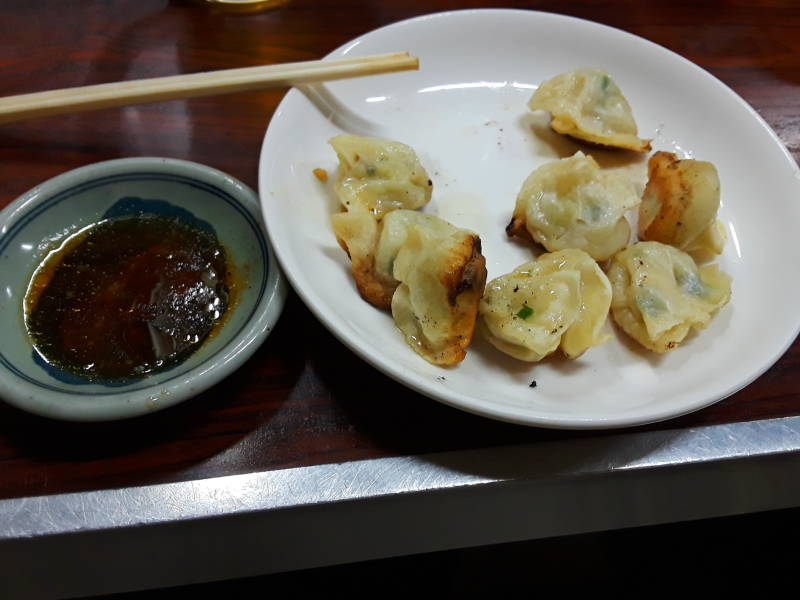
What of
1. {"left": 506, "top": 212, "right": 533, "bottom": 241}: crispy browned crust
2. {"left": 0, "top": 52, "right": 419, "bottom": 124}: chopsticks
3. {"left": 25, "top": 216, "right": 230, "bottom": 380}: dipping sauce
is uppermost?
{"left": 0, "top": 52, "right": 419, "bottom": 124}: chopsticks

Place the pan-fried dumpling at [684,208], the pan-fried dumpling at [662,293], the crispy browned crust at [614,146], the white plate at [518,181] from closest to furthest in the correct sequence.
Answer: the white plate at [518,181]
the pan-fried dumpling at [662,293]
the pan-fried dumpling at [684,208]
the crispy browned crust at [614,146]

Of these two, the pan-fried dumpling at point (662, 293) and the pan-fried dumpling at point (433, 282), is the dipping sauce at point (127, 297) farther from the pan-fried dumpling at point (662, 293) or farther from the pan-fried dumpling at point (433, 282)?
the pan-fried dumpling at point (662, 293)

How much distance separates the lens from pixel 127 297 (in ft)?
4.77

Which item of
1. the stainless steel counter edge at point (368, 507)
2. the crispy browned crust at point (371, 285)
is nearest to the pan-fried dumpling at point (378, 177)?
the crispy browned crust at point (371, 285)

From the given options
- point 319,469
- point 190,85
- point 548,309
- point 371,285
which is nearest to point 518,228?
point 548,309

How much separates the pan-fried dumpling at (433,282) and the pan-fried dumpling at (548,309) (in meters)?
0.06

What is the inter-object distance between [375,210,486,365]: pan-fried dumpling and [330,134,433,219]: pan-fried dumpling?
0.46 feet

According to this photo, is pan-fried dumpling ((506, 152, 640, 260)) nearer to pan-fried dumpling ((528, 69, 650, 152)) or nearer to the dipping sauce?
pan-fried dumpling ((528, 69, 650, 152))

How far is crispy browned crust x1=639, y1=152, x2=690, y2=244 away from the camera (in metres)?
1.58

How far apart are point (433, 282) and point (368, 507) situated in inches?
19.5

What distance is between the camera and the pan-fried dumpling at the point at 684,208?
5.16 feet

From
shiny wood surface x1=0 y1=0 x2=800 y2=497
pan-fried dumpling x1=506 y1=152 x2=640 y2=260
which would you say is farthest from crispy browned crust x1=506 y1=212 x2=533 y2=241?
shiny wood surface x1=0 y1=0 x2=800 y2=497

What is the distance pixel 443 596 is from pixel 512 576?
0.78 feet

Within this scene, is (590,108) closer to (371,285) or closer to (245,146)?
(371,285)
